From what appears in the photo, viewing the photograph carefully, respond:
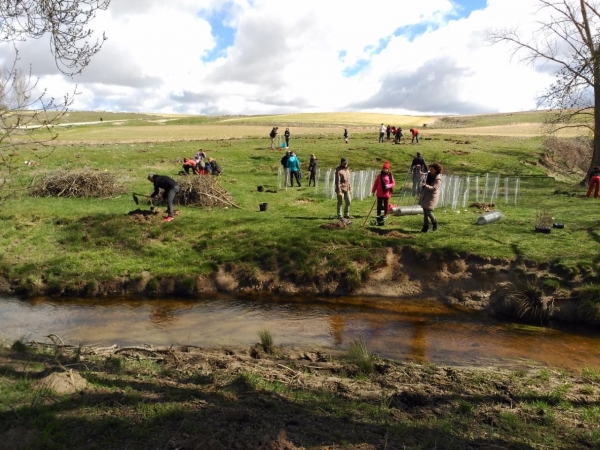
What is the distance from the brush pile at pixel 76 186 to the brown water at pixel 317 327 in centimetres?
868

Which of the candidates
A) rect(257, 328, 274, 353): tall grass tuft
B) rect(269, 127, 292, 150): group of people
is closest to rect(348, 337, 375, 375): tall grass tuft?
rect(257, 328, 274, 353): tall grass tuft

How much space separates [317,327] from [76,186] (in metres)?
14.4

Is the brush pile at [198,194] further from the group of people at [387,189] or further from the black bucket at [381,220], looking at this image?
the black bucket at [381,220]

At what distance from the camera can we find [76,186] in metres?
20.4

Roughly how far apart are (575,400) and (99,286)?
1124 centimetres

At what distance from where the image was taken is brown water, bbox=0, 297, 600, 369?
9.24 metres

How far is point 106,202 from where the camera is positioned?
19.5 metres

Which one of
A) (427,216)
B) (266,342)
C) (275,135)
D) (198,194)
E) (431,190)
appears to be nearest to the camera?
(266,342)

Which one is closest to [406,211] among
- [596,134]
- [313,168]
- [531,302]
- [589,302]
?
[531,302]

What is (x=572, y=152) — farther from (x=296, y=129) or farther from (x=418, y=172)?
(x=296, y=129)

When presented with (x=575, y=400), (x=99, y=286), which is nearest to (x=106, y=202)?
(x=99, y=286)

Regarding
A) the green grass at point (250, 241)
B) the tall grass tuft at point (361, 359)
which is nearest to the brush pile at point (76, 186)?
the green grass at point (250, 241)

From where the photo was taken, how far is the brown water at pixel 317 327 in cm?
924

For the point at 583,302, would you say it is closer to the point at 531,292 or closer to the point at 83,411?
the point at 531,292
